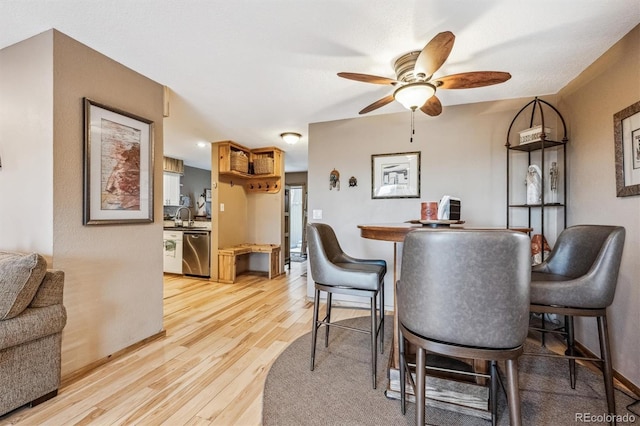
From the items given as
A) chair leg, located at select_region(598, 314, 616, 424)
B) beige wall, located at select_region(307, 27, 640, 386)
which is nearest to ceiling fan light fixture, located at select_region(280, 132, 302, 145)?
beige wall, located at select_region(307, 27, 640, 386)

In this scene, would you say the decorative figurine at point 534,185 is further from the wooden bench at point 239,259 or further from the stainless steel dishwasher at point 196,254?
the stainless steel dishwasher at point 196,254

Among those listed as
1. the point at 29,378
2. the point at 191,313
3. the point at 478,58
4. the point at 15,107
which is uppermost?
the point at 478,58

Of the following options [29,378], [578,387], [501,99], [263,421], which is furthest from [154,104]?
[578,387]

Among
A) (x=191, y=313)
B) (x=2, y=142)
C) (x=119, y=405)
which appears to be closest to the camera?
(x=119, y=405)

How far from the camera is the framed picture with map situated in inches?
75.9

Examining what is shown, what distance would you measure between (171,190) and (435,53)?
5991mm

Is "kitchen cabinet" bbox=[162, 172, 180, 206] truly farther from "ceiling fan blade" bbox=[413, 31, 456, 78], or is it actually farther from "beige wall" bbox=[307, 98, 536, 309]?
"ceiling fan blade" bbox=[413, 31, 456, 78]

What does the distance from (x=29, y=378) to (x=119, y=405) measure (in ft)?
1.57

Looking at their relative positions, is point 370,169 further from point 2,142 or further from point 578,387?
point 2,142

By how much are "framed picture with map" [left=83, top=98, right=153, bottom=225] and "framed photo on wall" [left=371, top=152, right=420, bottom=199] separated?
231 centimetres

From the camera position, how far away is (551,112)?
2.78 m

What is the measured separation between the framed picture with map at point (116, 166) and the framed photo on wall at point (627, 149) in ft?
11.1

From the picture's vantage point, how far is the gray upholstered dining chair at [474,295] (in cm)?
98

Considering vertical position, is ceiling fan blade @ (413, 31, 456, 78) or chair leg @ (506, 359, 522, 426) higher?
ceiling fan blade @ (413, 31, 456, 78)
